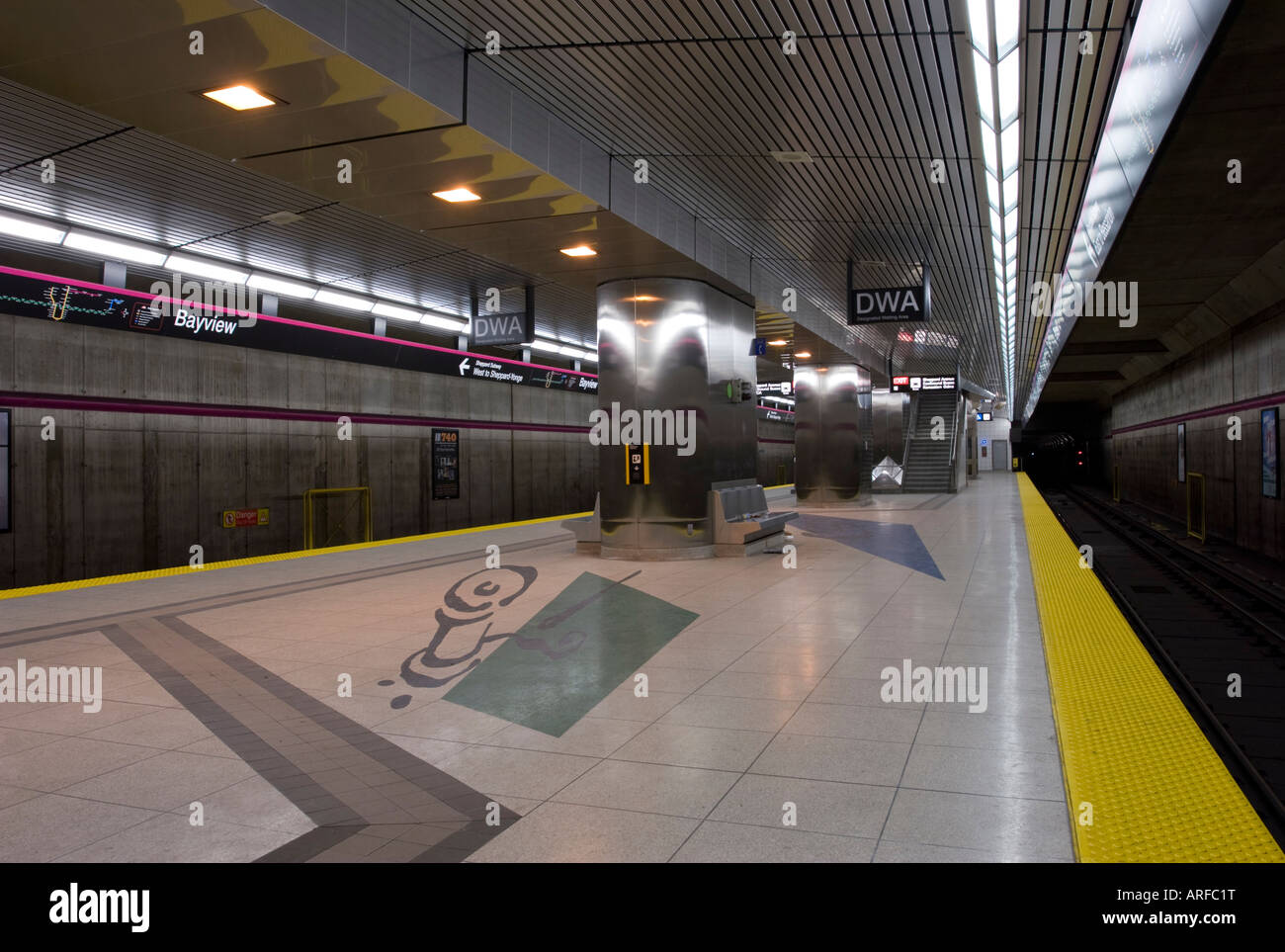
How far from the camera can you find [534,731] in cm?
436

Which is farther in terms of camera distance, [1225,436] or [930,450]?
[930,450]

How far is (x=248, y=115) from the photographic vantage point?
5930mm

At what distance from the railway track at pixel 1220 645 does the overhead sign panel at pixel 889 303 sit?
476cm

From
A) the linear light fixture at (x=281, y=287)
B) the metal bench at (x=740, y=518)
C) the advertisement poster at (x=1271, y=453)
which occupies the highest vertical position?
the linear light fixture at (x=281, y=287)

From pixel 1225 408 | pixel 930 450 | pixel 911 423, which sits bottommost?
pixel 930 450

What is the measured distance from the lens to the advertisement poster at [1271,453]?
12.4 meters

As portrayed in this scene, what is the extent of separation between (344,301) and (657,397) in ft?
23.4

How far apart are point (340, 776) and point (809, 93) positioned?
258 inches

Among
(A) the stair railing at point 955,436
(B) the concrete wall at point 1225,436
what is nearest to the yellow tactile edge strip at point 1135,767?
(B) the concrete wall at point 1225,436

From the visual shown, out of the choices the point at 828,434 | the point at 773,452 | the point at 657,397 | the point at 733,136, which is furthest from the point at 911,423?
the point at 733,136

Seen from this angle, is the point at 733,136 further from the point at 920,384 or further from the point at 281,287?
the point at 920,384

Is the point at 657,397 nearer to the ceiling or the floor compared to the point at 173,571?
nearer to the ceiling

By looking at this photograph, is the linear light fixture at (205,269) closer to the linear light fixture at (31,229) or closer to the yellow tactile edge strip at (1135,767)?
the linear light fixture at (31,229)
